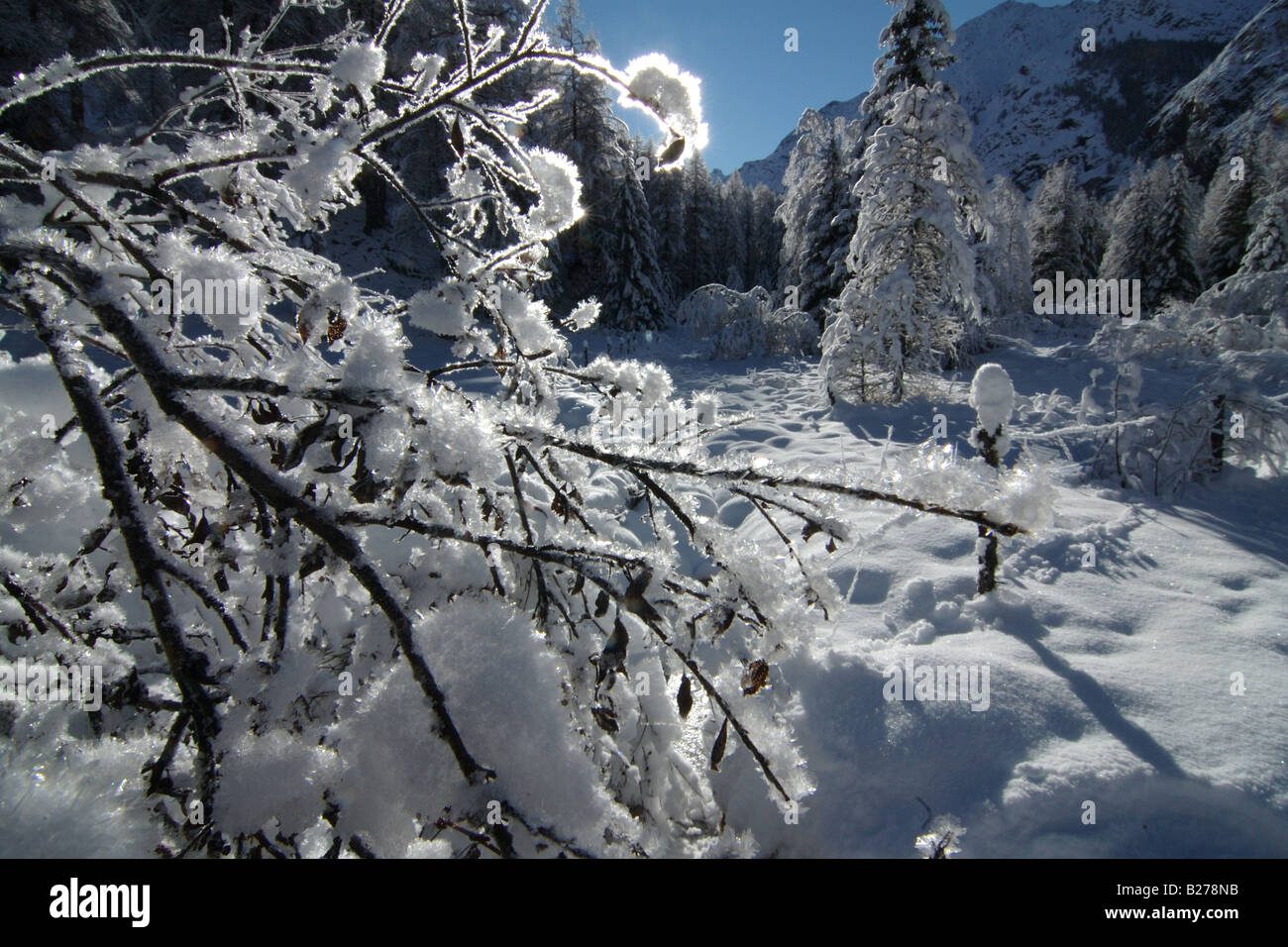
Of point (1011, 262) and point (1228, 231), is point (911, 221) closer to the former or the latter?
point (1011, 262)

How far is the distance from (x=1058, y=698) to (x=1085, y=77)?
17892cm

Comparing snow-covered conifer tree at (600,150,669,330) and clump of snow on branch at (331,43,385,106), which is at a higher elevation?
snow-covered conifer tree at (600,150,669,330)

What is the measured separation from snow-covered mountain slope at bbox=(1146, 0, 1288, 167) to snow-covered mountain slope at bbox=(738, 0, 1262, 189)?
5.32 m

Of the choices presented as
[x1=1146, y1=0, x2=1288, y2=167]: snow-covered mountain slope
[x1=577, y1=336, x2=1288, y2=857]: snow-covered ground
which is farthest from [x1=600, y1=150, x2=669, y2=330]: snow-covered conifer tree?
[x1=1146, y1=0, x2=1288, y2=167]: snow-covered mountain slope

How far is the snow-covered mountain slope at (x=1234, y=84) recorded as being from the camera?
82.1 metres

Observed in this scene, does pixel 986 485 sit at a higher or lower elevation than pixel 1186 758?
higher

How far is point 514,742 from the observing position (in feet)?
3.44

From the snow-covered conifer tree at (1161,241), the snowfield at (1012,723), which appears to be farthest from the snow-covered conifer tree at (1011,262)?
the snowfield at (1012,723)

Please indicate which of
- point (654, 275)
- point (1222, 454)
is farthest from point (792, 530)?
point (654, 275)

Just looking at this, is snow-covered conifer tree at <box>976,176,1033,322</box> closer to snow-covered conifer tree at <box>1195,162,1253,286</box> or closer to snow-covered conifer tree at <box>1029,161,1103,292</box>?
snow-covered conifer tree at <box>1029,161,1103,292</box>

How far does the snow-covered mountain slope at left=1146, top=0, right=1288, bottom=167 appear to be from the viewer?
269 ft
